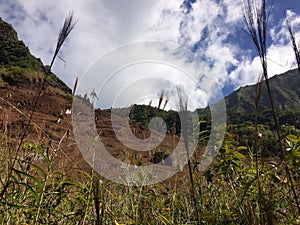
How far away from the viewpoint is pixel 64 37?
849 mm

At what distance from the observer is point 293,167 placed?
5.25 feet

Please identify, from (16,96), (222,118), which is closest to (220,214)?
(222,118)

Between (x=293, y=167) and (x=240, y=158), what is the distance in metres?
0.32

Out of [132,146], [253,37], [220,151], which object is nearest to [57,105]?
[132,146]

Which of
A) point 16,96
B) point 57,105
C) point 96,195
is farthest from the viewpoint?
point 57,105

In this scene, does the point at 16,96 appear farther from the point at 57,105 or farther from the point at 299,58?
the point at 299,58

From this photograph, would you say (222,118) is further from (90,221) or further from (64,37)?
(64,37)

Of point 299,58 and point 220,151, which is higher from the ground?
point 220,151

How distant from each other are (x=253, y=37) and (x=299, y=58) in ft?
0.44

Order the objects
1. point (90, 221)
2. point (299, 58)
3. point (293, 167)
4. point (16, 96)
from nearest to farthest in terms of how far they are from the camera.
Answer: point (299, 58) < point (90, 221) < point (293, 167) < point (16, 96)

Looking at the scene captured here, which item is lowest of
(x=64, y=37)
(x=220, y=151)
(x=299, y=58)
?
(x=299, y=58)

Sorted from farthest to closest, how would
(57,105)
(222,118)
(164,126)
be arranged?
1. (57,105)
2. (222,118)
3. (164,126)

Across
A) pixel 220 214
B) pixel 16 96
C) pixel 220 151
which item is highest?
pixel 16 96

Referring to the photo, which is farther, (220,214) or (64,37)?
(220,214)
